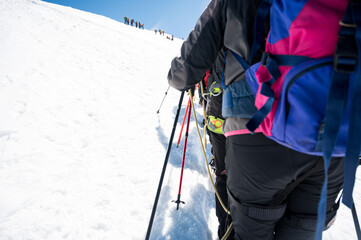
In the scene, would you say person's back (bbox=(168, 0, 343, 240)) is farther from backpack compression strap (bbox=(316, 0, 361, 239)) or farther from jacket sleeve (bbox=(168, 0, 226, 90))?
backpack compression strap (bbox=(316, 0, 361, 239))

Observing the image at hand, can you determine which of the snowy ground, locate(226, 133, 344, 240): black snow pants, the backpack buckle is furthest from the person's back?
the snowy ground

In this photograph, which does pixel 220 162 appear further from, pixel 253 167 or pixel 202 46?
pixel 202 46

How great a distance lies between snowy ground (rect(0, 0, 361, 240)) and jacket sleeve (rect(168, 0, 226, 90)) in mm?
1535

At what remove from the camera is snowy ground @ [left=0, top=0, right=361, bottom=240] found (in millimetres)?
1623

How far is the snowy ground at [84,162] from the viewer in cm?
162

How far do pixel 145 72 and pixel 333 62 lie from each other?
6.71 meters

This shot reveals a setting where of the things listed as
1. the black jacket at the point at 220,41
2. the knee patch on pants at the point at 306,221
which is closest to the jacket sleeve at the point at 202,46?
the black jacket at the point at 220,41

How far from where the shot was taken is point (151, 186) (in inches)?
88.0

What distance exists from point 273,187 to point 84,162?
2196 mm

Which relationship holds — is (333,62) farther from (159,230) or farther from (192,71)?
(159,230)

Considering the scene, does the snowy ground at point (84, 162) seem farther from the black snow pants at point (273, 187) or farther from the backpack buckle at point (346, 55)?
the backpack buckle at point (346, 55)

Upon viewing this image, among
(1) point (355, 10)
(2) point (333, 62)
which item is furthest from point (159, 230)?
(1) point (355, 10)

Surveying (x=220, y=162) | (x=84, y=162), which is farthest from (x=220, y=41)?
(x=84, y=162)

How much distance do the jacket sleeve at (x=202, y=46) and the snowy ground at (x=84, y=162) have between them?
1.54m
